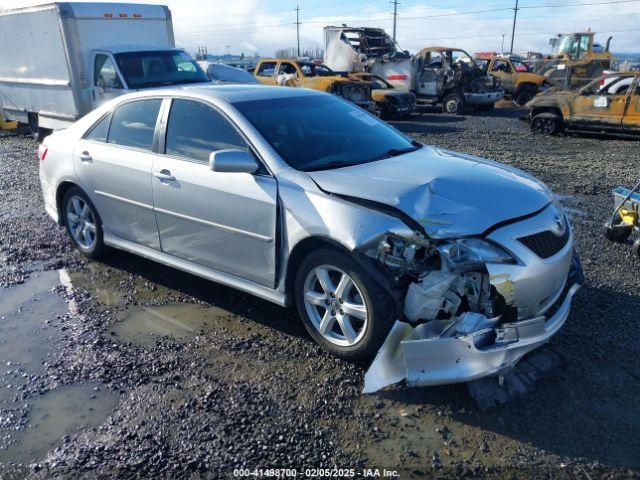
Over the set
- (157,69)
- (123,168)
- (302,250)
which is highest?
(157,69)

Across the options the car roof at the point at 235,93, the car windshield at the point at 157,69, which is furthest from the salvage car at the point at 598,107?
the car roof at the point at 235,93

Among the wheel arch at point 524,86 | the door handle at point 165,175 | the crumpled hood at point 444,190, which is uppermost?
the crumpled hood at point 444,190

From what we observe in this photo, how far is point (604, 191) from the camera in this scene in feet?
25.0

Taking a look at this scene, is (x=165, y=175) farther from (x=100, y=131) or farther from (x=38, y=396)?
(x=38, y=396)

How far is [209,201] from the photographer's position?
3.95 meters

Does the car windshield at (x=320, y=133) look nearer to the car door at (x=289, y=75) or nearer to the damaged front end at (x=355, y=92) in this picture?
the damaged front end at (x=355, y=92)

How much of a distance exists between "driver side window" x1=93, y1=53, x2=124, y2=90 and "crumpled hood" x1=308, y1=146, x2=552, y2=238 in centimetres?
819

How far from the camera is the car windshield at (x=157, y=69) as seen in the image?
1043 centimetres

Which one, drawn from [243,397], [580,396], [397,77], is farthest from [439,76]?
[243,397]

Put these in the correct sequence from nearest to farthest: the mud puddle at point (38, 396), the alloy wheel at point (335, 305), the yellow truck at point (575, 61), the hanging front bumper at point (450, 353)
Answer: the hanging front bumper at point (450, 353) < the mud puddle at point (38, 396) < the alloy wheel at point (335, 305) < the yellow truck at point (575, 61)

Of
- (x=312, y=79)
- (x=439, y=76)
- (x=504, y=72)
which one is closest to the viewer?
(x=312, y=79)

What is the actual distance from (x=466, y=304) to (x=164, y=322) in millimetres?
2348

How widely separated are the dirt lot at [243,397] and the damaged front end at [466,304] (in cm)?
30

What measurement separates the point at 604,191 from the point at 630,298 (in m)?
3.88
